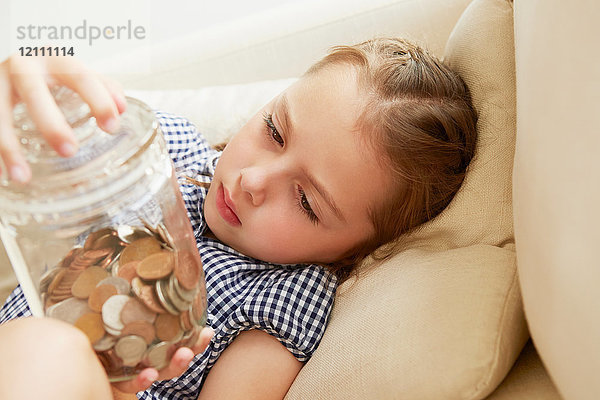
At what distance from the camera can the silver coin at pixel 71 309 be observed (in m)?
0.65

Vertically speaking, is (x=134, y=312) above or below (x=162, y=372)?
above

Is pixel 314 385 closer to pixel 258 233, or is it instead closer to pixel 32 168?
pixel 258 233

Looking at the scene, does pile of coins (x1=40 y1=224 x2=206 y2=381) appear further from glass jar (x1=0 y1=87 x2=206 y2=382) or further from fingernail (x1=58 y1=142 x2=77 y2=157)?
fingernail (x1=58 y1=142 x2=77 y2=157)

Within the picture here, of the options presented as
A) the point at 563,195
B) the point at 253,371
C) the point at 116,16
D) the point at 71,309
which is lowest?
the point at 253,371

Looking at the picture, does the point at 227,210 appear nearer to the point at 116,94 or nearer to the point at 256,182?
the point at 256,182

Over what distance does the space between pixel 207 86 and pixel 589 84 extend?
3.29 ft

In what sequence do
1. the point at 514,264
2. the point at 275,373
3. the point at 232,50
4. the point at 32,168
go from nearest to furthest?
the point at 32,168 → the point at 514,264 → the point at 275,373 → the point at 232,50

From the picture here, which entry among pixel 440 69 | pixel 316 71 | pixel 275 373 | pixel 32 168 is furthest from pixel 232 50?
pixel 32 168

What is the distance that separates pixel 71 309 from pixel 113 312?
0.16 ft

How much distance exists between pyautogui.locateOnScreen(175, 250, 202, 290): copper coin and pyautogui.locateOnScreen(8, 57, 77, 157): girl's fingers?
18cm

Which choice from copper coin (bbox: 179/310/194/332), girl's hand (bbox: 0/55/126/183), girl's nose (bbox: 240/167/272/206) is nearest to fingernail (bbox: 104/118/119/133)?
girl's hand (bbox: 0/55/126/183)

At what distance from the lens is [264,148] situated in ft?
3.31

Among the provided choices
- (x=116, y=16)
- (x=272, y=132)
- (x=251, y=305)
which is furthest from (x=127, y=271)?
(x=116, y=16)

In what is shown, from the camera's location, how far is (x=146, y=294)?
65 cm
